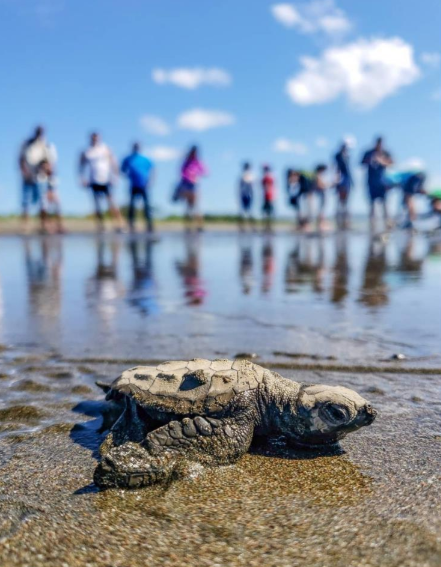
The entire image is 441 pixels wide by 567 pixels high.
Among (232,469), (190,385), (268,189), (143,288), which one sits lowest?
(232,469)

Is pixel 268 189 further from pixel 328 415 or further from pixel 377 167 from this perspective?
pixel 328 415

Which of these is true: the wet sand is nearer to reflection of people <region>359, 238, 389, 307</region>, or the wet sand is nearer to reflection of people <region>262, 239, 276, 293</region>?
reflection of people <region>359, 238, 389, 307</region>

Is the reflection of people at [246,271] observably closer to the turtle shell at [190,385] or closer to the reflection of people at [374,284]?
the reflection of people at [374,284]

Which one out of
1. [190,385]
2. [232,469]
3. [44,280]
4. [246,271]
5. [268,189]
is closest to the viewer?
[232,469]

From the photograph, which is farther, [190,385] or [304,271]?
[304,271]

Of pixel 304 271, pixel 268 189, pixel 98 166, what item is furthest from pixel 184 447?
pixel 268 189

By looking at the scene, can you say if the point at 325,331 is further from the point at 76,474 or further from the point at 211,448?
the point at 76,474

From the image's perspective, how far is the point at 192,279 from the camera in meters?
7.53

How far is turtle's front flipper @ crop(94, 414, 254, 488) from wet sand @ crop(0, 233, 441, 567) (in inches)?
2.4

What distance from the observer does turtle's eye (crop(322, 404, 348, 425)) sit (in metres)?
2.17

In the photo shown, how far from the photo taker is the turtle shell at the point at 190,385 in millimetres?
2189

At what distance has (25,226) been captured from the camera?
1650cm

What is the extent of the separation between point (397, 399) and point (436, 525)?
1.24 metres

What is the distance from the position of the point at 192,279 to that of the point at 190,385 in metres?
5.31
